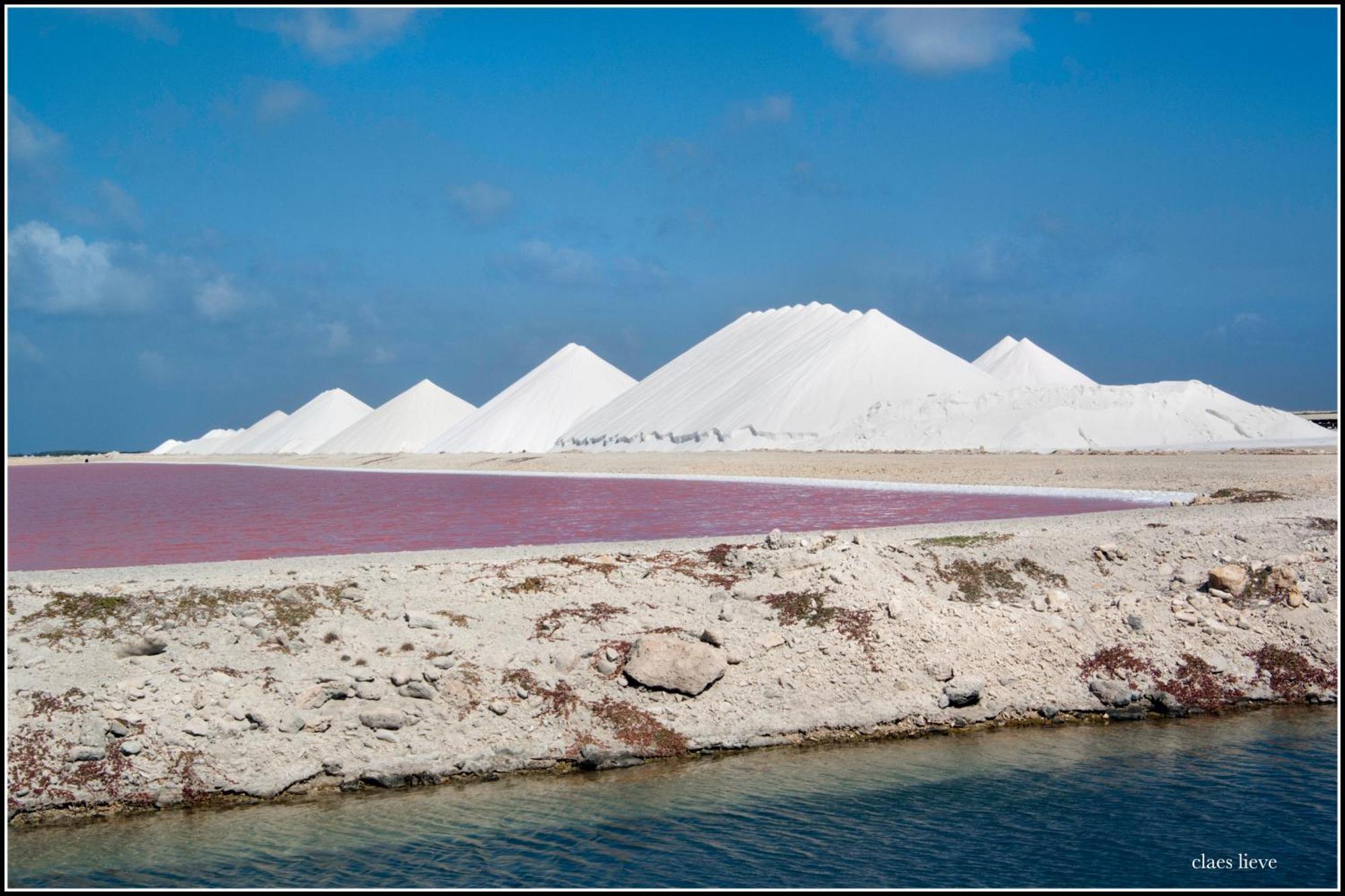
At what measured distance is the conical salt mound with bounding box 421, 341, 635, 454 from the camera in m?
64.6

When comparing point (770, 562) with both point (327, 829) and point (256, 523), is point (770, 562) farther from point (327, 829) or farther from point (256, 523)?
point (256, 523)

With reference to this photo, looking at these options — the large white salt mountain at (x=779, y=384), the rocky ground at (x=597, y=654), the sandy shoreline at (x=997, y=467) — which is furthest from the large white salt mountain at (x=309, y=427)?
the rocky ground at (x=597, y=654)

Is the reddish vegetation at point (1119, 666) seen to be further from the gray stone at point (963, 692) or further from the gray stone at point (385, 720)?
the gray stone at point (385, 720)

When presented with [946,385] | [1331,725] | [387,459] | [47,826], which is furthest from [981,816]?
[387,459]

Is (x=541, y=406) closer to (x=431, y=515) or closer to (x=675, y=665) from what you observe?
(x=431, y=515)

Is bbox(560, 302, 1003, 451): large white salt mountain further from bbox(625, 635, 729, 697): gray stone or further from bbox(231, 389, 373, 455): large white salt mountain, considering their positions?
bbox(625, 635, 729, 697): gray stone

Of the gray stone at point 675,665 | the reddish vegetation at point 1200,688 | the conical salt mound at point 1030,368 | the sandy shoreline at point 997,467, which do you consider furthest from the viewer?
the conical salt mound at point 1030,368

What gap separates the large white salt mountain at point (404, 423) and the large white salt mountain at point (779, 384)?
19.4 m

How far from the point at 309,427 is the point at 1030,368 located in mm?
56939

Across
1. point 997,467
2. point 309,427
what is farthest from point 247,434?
point 997,467

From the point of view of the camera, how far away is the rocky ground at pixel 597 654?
7055 mm

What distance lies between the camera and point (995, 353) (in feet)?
257

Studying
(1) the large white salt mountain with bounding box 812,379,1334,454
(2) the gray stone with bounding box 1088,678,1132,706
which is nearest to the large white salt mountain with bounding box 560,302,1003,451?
(1) the large white salt mountain with bounding box 812,379,1334,454

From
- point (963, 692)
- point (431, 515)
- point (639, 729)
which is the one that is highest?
point (431, 515)
